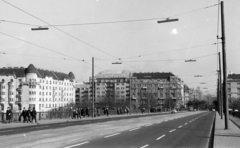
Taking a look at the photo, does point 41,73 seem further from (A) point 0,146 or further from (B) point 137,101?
(A) point 0,146

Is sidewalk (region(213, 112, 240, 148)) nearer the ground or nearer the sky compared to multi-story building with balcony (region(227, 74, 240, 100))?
nearer the ground

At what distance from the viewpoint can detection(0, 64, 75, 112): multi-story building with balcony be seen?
489 ft

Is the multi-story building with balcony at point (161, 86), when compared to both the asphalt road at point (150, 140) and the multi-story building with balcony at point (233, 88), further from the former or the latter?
the asphalt road at point (150, 140)

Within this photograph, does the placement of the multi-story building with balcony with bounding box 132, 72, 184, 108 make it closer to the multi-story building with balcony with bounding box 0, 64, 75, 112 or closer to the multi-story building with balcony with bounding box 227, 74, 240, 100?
the multi-story building with balcony with bounding box 227, 74, 240, 100

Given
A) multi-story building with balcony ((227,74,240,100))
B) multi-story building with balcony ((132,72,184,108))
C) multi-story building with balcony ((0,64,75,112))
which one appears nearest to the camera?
multi-story building with balcony ((227,74,240,100))

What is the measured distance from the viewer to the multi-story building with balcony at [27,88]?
489 ft

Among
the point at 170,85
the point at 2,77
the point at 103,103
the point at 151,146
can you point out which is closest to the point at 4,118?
the point at 151,146

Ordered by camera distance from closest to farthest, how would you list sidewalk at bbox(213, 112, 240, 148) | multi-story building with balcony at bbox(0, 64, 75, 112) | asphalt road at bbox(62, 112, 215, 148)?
sidewalk at bbox(213, 112, 240, 148), asphalt road at bbox(62, 112, 215, 148), multi-story building with balcony at bbox(0, 64, 75, 112)

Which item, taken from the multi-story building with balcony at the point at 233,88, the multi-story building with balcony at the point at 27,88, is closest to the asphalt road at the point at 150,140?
the multi-story building with balcony at the point at 233,88

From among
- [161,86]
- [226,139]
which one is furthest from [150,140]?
[161,86]

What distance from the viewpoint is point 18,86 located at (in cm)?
15325

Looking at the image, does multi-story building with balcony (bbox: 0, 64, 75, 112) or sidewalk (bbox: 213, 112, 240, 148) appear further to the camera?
A: multi-story building with balcony (bbox: 0, 64, 75, 112)

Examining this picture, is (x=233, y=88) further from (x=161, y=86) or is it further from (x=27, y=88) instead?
(x=27, y=88)

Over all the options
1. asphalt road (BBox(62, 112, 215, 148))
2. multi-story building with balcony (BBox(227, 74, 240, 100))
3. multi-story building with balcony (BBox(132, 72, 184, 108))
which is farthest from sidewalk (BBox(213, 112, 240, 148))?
multi-story building with balcony (BBox(132, 72, 184, 108))
